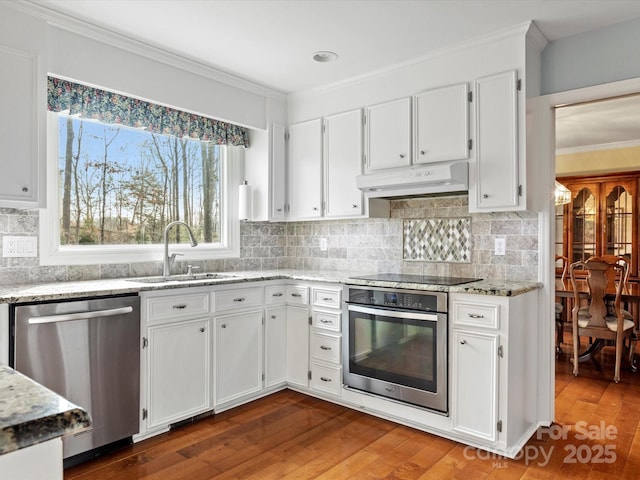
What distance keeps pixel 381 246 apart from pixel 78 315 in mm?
2257

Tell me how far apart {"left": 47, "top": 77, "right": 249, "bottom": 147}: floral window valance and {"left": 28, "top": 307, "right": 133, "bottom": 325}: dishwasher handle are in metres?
1.29

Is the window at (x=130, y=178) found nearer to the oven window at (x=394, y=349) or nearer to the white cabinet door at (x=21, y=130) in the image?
the white cabinet door at (x=21, y=130)

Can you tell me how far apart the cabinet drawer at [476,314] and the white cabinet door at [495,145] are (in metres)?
0.66

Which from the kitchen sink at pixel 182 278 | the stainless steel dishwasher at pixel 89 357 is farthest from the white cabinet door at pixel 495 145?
the stainless steel dishwasher at pixel 89 357

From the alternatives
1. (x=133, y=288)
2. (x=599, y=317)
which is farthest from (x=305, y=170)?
(x=599, y=317)

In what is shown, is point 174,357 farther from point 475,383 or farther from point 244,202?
point 475,383

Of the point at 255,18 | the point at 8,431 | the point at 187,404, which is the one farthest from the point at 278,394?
the point at 8,431

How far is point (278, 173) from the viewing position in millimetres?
3951

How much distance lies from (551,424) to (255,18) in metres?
3.16

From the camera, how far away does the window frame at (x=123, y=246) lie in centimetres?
283

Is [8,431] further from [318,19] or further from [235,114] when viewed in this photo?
[235,114]

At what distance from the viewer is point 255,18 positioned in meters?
2.58

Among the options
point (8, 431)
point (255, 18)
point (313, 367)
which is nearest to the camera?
point (8, 431)

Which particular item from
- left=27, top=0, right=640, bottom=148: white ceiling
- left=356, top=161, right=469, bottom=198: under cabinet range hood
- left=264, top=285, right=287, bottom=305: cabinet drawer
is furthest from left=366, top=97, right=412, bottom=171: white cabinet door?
left=264, top=285, right=287, bottom=305: cabinet drawer
